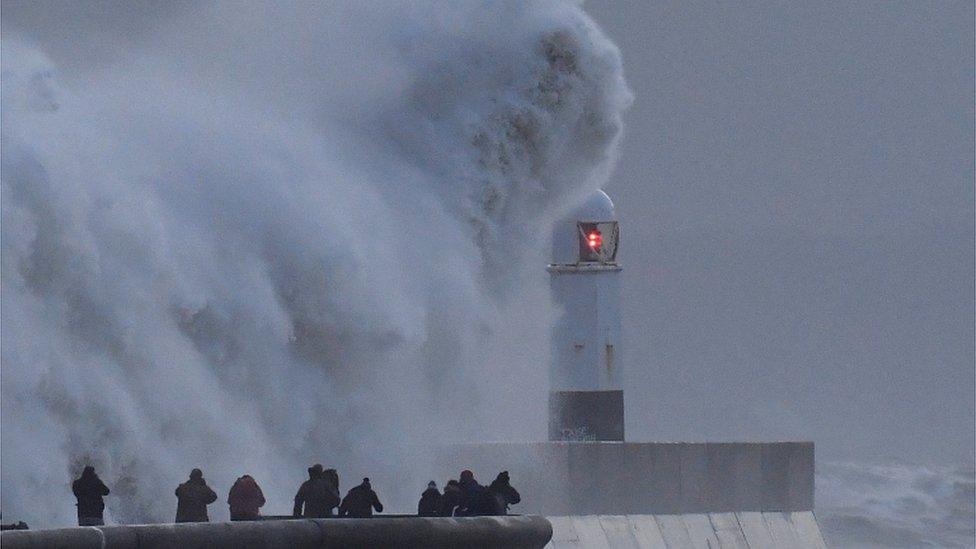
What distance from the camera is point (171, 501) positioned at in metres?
24.1

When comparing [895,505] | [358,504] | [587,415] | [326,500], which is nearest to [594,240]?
[587,415]

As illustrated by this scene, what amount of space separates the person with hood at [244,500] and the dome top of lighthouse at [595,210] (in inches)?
462

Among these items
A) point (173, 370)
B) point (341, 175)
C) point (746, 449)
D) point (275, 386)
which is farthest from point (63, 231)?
point (746, 449)

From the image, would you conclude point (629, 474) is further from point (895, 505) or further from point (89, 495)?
point (895, 505)

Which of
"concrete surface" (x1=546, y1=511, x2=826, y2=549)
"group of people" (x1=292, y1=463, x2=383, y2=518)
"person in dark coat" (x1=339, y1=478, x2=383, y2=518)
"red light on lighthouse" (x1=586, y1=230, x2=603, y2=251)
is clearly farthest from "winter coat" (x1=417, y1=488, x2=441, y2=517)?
"red light on lighthouse" (x1=586, y1=230, x2=603, y2=251)

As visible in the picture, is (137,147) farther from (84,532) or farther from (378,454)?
(84,532)

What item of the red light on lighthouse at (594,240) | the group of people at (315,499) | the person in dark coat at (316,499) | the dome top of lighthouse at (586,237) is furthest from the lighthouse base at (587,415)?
the person in dark coat at (316,499)

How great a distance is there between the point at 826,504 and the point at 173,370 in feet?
120

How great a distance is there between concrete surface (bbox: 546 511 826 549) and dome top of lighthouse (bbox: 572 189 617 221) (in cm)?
392

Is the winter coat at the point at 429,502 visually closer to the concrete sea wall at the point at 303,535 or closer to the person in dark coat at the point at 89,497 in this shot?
the concrete sea wall at the point at 303,535

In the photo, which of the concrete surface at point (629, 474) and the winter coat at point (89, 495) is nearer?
the winter coat at point (89, 495)

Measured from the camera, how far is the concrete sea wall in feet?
51.4

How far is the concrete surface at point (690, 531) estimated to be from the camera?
2419cm

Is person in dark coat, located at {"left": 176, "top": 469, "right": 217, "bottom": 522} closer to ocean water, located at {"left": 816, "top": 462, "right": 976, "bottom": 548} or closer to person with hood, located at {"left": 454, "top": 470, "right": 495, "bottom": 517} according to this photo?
person with hood, located at {"left": 454, "top": 470, "right": 495, "bottom": 517}
